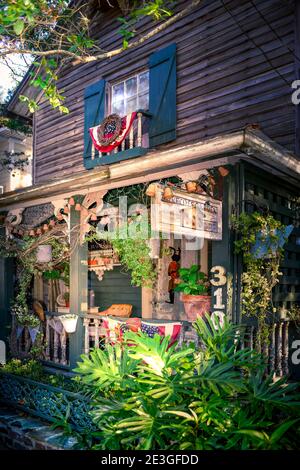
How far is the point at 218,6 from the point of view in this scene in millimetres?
7031

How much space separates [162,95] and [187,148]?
3.89 meters

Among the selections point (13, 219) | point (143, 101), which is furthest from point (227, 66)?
point (13, 219)

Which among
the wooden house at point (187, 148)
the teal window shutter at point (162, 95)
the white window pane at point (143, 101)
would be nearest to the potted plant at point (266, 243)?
the wooden house at point (187, 148)

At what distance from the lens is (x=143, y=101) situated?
27.0 feet

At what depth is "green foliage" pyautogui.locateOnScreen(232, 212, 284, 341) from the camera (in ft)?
14.2

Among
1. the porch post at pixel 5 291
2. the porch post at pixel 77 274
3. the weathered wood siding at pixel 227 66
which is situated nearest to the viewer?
the porch post at pixel 77 274

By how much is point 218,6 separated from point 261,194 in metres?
4.16

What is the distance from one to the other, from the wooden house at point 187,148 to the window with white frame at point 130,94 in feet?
0.08

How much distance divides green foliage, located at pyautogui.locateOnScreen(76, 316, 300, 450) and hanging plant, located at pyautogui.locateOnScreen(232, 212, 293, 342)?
117 centimetres

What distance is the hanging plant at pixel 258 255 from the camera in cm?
434

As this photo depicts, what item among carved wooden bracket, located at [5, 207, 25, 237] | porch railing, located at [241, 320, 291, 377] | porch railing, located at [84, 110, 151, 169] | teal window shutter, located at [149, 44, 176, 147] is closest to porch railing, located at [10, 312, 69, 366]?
carved wooden bracket, located at [5, 207, 25, 237]

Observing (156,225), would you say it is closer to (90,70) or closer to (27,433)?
(27,433)

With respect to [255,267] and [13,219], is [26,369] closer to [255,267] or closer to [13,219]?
[13,219]

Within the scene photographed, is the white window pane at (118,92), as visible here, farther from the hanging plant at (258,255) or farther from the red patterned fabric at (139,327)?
the hanging plant at (258,255)
